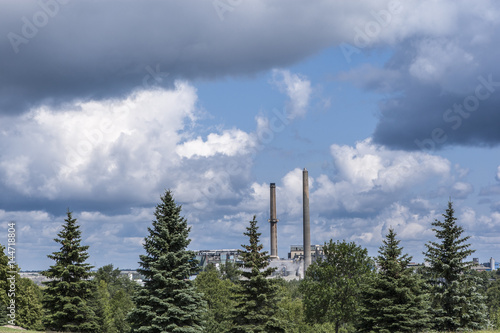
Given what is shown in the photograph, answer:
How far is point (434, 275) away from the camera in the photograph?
140 ft

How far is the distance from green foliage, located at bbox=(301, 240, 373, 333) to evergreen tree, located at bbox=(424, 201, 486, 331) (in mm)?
10520

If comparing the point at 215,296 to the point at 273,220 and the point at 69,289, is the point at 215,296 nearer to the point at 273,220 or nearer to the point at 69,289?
the point at 69,289

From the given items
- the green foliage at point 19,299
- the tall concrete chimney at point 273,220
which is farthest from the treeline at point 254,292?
the tall concrete chimney at point 273,220

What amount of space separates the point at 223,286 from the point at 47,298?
4277cm

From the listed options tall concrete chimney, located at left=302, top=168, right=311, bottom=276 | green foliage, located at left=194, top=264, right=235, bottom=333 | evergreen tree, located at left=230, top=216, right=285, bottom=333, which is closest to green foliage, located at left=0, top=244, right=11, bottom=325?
green foliage, located at left=194, top=264, right=235, bottom=333

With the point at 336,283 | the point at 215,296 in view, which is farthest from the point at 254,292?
the point at 215,296

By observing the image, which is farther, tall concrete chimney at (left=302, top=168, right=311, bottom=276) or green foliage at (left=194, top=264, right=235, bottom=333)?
tall concrete chimney at (left=302, top=168, right=311, bottom=276)

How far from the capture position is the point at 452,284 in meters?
41.8

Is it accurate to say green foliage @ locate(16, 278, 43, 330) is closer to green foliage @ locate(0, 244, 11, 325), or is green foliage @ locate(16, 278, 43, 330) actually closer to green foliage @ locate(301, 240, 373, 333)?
green foliage @ locate(0, 244, 11, 325)

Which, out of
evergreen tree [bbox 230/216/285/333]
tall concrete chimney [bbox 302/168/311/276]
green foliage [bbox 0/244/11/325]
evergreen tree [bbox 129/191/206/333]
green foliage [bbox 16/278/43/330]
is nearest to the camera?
evergreen tree [bbox 129/191/206/333]

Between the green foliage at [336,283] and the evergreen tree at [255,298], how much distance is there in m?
12.0

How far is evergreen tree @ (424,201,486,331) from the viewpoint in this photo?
4125cm

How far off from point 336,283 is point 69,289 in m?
25.3

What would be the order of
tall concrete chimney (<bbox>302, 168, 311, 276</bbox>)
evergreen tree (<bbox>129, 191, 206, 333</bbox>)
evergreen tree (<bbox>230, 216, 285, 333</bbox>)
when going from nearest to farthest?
evergreen tree (<bbox>129, 191, 206, 333</bbox>), evergreen tree (<bbox>230, 216, 285, 333</bbox>), tall concrete chimney (<bbox>302, 168, 311, 276</bbox>)
